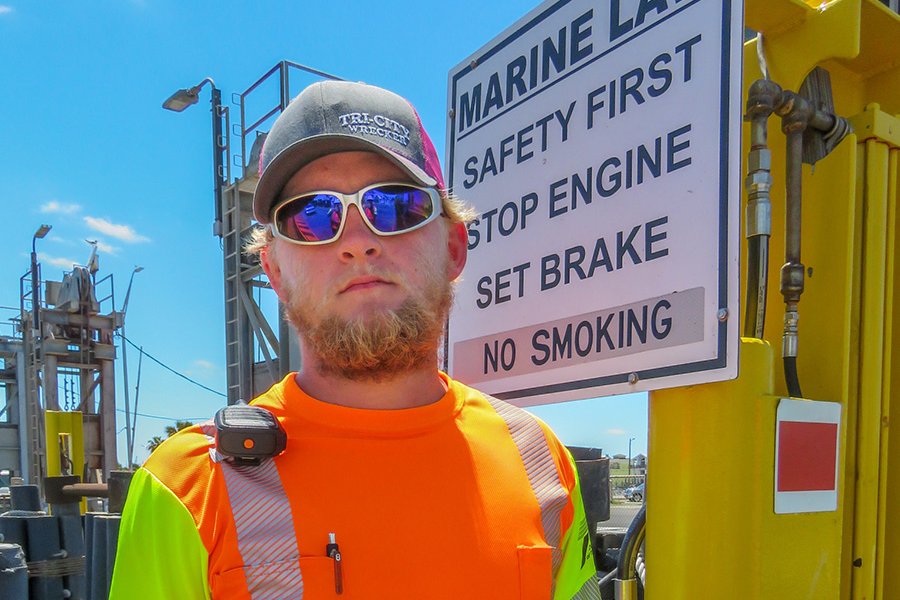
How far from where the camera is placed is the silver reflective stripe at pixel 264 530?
127 cm

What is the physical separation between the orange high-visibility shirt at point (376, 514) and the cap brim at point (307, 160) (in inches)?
15.8

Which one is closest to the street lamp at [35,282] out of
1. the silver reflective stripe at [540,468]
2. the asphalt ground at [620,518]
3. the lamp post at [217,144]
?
the lamp post at [217,144]

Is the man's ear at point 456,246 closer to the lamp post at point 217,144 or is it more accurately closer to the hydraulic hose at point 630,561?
the hydraulic hose at point 630,561

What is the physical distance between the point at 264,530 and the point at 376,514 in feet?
0.67

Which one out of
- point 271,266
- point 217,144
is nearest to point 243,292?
point 217,144

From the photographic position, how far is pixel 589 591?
5.23 feet

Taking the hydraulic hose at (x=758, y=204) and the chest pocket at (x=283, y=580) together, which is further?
the hydraulic hose at (x=758, y=204)

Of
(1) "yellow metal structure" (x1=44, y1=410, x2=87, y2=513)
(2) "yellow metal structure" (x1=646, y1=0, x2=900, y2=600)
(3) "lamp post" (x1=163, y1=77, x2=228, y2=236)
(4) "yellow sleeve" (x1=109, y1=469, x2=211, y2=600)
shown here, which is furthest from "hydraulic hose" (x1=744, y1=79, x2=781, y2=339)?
(3) "lamp post" (x1=163, y1=77, x2=228, y2=236)

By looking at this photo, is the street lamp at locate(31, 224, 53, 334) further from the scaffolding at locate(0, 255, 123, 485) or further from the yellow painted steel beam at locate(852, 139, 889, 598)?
the yellow painted steel beam at locate(852, 139, 889, 598)

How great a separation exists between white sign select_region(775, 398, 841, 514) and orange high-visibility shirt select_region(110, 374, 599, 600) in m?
0.44

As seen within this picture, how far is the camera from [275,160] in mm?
1541

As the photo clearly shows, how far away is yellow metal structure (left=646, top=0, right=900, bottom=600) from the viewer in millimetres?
1373

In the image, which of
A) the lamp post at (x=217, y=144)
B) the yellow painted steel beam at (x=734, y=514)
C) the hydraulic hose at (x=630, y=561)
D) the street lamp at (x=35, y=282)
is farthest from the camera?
the street lamp at (x=35, y=282)

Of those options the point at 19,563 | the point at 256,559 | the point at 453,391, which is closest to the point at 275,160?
the point at 453,391
